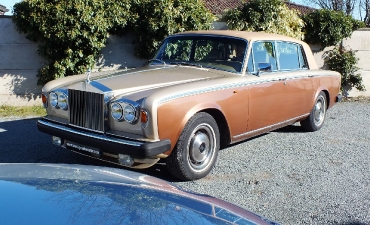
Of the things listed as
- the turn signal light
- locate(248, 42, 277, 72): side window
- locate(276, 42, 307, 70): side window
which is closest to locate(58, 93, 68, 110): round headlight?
the turn signal light

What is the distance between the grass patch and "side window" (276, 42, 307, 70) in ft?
16.1

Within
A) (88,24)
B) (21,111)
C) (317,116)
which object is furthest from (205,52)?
(21,111)

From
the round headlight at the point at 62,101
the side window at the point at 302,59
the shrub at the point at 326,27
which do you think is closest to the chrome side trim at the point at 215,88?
the side window at the point at 302,59

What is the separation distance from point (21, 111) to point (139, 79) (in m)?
4.99

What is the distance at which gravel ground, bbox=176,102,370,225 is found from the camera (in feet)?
13.4

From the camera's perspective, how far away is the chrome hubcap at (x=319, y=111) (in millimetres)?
7383

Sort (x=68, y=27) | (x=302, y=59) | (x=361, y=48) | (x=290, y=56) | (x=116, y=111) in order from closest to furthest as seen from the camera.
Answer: (x=116, y=111)
(x=290, y=56)
(x=302, y=59)
(x=68, y=27)
(x=361, y=48)

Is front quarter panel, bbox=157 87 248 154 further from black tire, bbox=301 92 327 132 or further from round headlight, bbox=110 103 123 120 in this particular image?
black tire, bbox=301 92 327 132

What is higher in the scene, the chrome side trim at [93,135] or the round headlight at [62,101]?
the round headlight at [62,101]

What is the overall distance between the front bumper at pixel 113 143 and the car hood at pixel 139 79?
0.47 metres

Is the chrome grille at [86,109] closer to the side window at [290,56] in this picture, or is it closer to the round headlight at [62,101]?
the round headlight at [62,101]

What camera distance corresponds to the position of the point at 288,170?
17.3ft

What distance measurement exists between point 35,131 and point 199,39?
321 cm

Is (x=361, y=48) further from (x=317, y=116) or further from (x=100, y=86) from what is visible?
(x=100, y=86)
